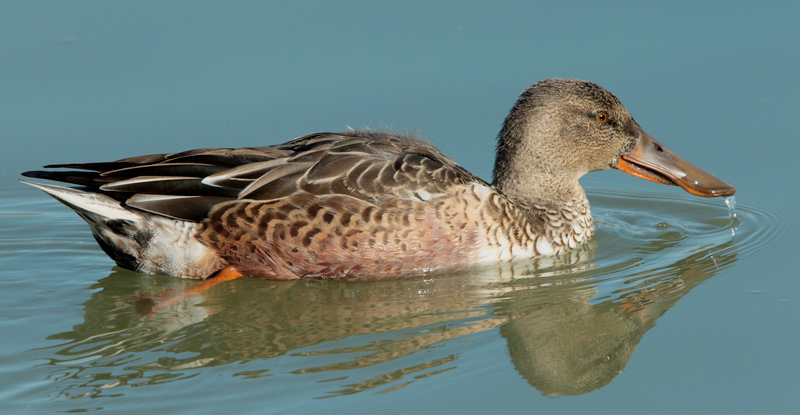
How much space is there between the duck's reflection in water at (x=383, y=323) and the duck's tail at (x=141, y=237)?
17 cm

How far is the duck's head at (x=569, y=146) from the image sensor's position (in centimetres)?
813

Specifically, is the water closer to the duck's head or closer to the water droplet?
the water droplet

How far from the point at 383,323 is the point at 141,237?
6.81 ft

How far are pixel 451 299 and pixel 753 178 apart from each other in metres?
3.52

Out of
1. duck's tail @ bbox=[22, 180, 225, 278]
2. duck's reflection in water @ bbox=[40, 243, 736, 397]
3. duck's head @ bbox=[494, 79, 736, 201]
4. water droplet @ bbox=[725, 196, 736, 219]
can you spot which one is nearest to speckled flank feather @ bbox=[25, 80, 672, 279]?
duck's tail @ bbox=[22, 180, 225, 278]

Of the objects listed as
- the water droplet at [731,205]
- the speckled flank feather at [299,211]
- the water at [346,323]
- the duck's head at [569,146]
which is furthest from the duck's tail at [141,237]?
the water droplet at [731,205]

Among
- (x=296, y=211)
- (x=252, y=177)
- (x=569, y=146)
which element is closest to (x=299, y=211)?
(x=296, y=211)

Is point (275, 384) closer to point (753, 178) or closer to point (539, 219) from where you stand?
point (539, 219)

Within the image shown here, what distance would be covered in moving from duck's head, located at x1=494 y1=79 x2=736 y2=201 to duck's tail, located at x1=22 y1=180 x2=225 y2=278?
8.52ft

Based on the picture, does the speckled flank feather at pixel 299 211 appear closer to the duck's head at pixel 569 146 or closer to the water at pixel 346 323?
the water at pixel 346 323

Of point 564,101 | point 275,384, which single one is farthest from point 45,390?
point 564,101

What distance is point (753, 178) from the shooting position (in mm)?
8930

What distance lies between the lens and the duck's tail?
23.7 ft

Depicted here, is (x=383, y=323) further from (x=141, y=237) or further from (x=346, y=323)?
(x=141, y=237)
